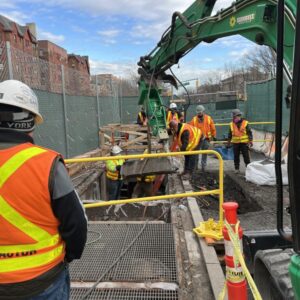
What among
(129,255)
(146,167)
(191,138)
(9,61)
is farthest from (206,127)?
(129,255)

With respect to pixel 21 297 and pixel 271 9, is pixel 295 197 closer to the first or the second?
pixel 21 297

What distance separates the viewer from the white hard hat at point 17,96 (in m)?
1.90

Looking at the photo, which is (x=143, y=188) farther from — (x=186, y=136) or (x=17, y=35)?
(x=17, y=35)

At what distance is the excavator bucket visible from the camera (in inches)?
297

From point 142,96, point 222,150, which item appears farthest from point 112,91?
point 142,96

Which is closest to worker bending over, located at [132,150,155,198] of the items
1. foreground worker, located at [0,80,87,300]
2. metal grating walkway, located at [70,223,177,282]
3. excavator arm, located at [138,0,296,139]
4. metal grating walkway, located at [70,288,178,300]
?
excavator arm, located at [138,0,296,139]

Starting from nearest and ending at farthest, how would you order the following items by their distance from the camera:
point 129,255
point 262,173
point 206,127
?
point 129,255 → point 262,173 → point 206,127

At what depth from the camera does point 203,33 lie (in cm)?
591

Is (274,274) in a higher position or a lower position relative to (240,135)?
lower

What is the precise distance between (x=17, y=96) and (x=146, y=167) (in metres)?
5.84

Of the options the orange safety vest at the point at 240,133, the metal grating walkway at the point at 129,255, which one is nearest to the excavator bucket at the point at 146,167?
the metal grating walkway at the point at 129,255

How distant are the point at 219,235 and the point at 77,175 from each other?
21.1ft

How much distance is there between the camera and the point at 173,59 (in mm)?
7699

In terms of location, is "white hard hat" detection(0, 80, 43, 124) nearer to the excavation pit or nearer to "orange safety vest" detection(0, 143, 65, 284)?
"orange safety vest" detection(0, 143, 65, 284)
